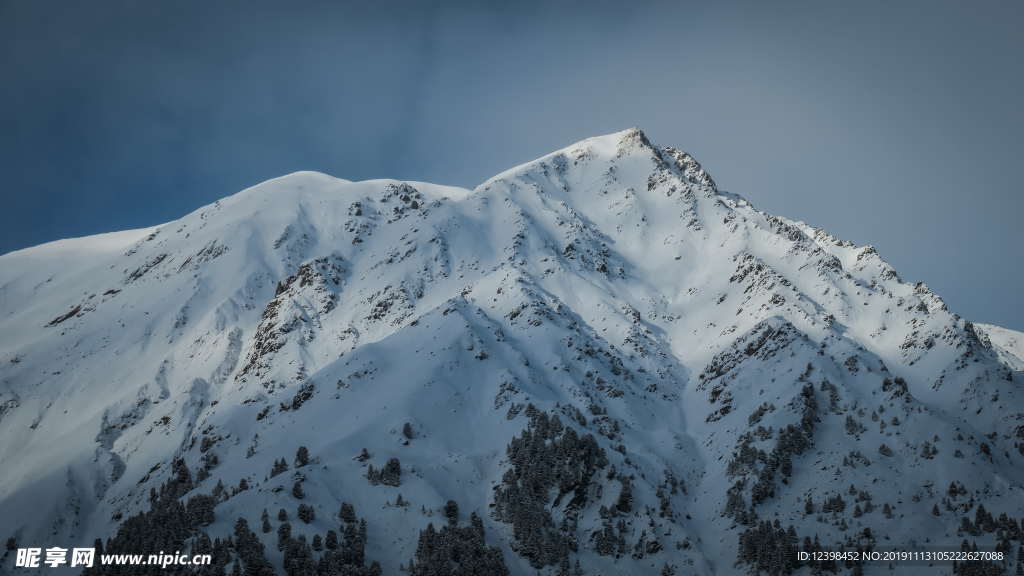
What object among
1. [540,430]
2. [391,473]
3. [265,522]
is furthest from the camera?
[540,430]

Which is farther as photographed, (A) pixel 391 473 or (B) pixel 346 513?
(A) pixel 391 473

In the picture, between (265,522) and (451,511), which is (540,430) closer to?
(451,511)

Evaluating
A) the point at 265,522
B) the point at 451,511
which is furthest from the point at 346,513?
the point at 451,511

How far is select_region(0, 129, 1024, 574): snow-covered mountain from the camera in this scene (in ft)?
370

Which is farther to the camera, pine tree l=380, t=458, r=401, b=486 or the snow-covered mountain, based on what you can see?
pine tree l=380, t=458, r=401, b=486

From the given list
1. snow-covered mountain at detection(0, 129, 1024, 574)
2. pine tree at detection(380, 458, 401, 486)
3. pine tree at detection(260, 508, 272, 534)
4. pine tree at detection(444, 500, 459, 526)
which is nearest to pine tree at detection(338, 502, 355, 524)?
snow-covered mountain at detection(0, 129, 1024, 574)

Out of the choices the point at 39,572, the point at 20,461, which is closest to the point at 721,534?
the point at 39,572

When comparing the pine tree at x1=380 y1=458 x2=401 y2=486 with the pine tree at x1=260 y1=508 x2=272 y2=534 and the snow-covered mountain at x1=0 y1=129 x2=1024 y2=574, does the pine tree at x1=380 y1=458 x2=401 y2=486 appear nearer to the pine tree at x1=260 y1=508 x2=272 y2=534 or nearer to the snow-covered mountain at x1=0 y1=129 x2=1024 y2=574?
the snow-covered mountain at x1=0 y1=129 x2=1024 y2=574

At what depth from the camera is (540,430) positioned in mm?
131375

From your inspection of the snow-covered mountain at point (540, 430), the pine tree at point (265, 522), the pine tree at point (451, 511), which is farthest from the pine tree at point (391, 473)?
the pine tree at point (265, 522)

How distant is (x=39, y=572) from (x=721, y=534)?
123 meters

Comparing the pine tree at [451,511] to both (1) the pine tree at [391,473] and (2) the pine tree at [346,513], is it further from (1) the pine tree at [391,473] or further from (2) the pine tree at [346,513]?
(2) the pine tree at [346,513]

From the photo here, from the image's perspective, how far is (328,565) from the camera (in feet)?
326

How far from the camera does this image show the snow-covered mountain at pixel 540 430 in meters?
113
